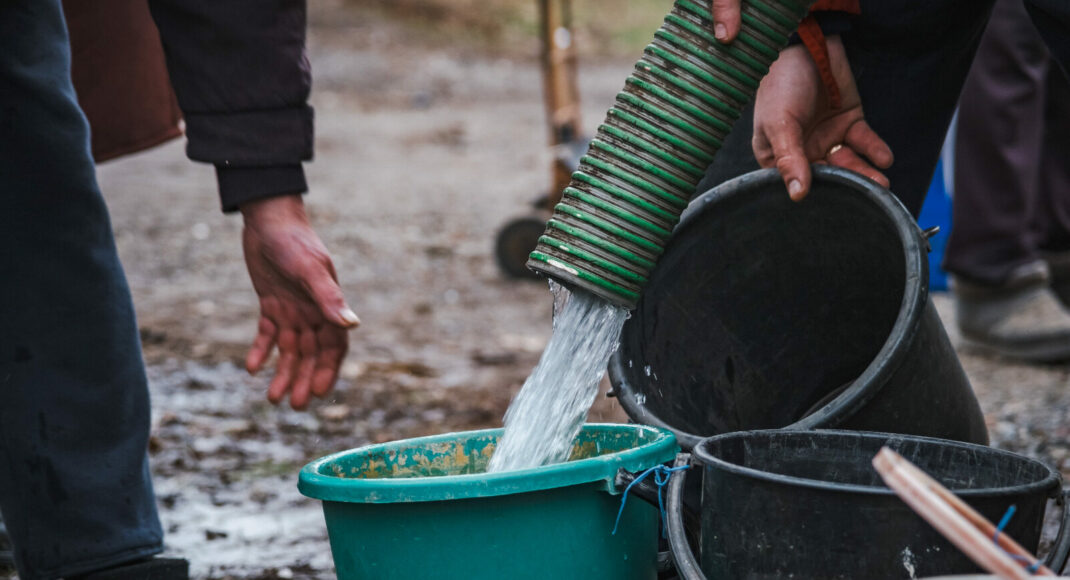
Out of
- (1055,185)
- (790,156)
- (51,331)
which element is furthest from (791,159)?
(1055,185)

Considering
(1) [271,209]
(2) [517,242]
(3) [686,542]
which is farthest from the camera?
(2) [517,242]

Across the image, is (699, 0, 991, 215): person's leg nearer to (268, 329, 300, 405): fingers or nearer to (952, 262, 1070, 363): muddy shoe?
(268, 329, 300, 405): fingers

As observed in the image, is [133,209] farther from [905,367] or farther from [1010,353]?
[905,367]

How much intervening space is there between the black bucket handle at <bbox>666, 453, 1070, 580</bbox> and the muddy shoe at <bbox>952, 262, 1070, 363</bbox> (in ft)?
9.02

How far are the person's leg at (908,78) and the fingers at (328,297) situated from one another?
78 cm

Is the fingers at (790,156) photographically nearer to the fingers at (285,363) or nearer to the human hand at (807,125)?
the human hand at (807,125)

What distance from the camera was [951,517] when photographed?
3.39 feet

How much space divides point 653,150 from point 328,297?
1.77 ft

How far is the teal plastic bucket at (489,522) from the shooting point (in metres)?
1.46

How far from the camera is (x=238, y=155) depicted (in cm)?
177

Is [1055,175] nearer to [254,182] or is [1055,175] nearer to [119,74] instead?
[119,74]

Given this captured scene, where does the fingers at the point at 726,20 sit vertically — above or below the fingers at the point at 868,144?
above

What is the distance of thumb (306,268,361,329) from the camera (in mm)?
1771

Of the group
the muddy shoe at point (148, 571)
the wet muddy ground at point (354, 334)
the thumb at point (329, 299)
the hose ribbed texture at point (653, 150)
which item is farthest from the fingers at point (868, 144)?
the muddy shoe at point (148, 571)
